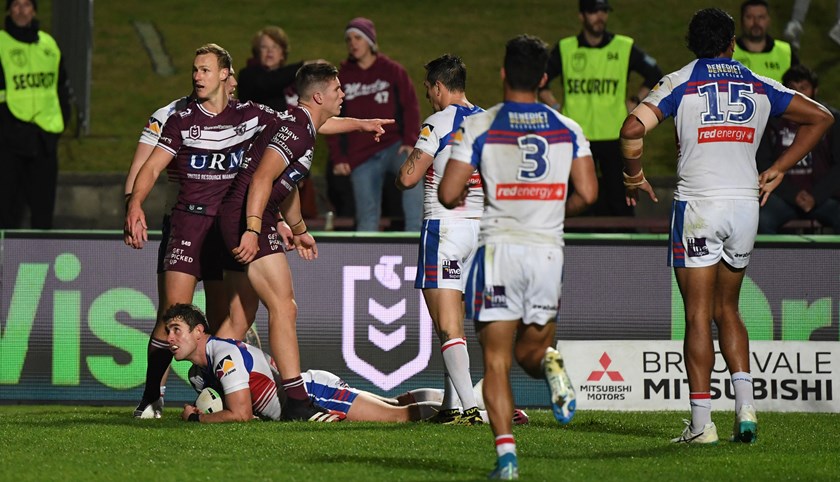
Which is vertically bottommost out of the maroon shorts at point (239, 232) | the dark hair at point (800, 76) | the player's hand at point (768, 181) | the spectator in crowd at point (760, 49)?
the maroon shorts at point (239, 232)

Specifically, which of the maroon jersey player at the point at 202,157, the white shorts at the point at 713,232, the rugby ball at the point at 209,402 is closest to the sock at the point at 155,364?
the maroon jersey player at the point at 202,157

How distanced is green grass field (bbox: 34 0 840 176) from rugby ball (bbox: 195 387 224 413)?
11.3 metres

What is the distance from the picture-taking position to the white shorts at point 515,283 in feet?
21.2

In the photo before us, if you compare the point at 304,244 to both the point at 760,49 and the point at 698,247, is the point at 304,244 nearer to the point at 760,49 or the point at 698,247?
the point at 698,247

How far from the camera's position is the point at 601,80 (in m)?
14.0

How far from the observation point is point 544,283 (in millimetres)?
6480

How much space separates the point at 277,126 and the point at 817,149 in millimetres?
6289

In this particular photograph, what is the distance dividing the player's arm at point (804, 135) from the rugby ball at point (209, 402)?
3.75 metres

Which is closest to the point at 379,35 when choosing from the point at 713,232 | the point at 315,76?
the point at 315,76

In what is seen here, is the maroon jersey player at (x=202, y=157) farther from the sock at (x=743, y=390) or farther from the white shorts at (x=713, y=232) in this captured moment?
the sock at (x=743, y=390)

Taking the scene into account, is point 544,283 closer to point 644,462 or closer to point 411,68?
point 644,462

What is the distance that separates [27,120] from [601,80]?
18.4 ft

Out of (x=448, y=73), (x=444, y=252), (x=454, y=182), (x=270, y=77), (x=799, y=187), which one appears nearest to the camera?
(x=454, y=182)

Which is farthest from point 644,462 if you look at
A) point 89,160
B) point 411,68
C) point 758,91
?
point 411,68
